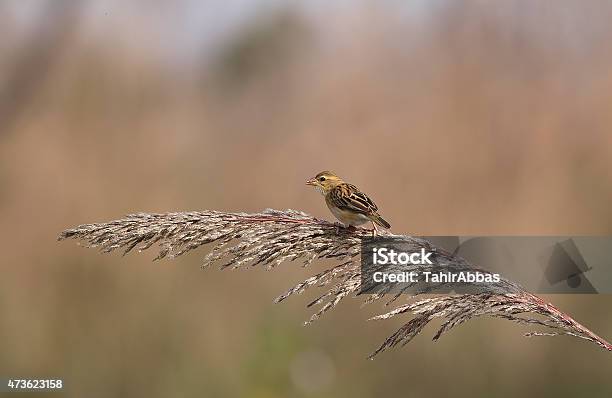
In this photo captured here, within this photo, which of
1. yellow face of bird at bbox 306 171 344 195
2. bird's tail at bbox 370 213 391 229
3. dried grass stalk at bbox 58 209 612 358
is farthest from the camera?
yellow face of bird at bbox 306 171 344 195

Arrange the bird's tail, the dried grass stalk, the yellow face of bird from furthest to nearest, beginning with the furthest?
the yellow face of bird → the bird's tail → the dried grass stalk

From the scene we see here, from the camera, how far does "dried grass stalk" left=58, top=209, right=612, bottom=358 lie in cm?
274

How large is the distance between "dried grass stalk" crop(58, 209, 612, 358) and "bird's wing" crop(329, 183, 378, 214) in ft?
1.28

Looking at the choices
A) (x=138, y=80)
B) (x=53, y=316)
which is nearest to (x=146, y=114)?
(x=138, y=80)

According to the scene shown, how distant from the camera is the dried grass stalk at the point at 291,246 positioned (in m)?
2.74

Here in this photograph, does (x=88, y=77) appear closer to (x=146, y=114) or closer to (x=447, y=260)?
(x=146, y=114)

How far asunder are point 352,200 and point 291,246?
0.71 m
